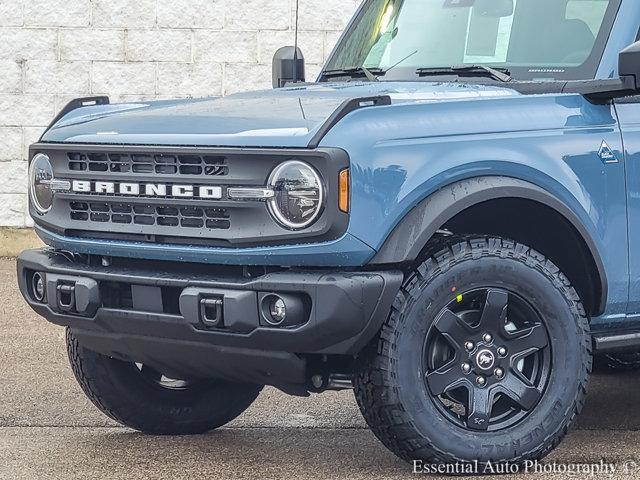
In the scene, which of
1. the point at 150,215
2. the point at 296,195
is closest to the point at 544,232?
the point at 296,195

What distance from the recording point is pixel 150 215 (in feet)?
16.0

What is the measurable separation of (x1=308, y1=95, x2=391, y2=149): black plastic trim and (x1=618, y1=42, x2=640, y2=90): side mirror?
84 centimetres

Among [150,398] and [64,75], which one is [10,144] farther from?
[150,398]

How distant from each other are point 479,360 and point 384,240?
55 centimetres

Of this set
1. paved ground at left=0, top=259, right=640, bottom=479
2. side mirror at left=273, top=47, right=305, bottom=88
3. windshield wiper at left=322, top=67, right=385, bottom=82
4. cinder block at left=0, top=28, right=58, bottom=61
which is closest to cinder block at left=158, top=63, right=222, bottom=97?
cinder block at left=0, top=28, right=58, bottom=61

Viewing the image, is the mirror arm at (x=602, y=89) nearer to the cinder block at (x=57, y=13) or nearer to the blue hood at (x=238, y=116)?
the blue hood at (x=238, y=116)

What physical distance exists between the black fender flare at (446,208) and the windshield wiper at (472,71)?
2.27 ft

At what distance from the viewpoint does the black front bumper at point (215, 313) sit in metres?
4.50

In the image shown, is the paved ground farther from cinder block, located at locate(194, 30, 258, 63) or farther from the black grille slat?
cinder block, located at locate(194, 30, 258, 63)

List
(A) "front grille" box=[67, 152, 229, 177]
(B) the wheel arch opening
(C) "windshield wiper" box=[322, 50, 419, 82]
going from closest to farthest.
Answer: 1. (A) "front grille" box=[67, 152, 229, 177]
2. (B) the wheel arch opening
3. (C) "windshield wiper" box=[322, 50, 419, 82]

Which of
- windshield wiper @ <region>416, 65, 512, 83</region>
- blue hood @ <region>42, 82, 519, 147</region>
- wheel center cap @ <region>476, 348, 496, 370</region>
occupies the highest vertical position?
windshield wiper @ <region>416, 65, 512, 83</region>

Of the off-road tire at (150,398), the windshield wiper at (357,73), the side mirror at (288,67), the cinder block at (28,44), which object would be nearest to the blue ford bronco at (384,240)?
the off-road tire at (150,398)

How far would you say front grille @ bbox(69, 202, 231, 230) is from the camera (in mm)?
4715

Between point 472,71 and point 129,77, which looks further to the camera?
point 129,77
